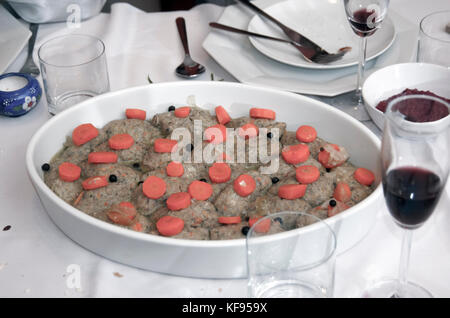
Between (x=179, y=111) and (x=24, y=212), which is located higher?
(x=179, y=111)

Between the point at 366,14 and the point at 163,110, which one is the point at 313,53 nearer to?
the point at 366,14

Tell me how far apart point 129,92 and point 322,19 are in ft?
2.98

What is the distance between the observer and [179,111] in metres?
1.77

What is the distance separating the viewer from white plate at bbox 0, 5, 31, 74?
7.14 ft

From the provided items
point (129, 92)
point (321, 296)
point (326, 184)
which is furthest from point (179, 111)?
point (321, 296)

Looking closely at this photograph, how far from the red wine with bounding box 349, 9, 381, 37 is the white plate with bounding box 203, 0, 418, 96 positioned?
214mm

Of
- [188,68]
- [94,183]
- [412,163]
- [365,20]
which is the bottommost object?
[188,68]

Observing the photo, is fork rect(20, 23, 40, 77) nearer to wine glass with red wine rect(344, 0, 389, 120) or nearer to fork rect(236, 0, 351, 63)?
fork rect(236, 0, 351, 63)

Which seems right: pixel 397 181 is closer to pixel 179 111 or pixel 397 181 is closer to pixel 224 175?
pixel 224 175

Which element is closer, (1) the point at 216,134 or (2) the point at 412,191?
(2) the point at 412,191

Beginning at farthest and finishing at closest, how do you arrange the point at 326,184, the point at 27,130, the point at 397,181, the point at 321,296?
the point at 27,130 → the point at 326,184 → the point at 321,296 → the point at 397,181

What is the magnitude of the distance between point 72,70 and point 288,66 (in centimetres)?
75

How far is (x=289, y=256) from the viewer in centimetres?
127

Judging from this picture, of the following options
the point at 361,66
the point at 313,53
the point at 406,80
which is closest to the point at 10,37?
the point at 313,53
